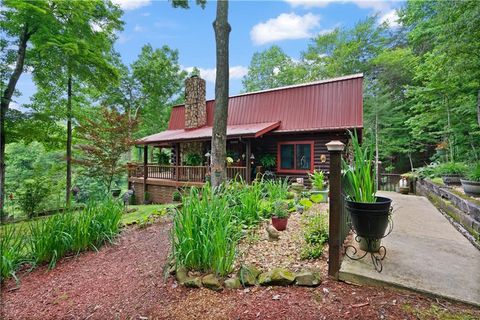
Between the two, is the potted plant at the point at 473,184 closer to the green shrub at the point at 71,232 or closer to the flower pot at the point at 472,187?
the flower pot at the point at 472,187

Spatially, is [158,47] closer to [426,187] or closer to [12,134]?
[12,134]

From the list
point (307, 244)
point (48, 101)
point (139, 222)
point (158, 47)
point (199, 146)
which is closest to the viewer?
point (307, 244)

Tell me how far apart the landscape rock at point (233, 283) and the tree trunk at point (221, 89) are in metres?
3.58

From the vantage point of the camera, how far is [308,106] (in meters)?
10.1

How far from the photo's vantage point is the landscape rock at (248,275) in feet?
7.81

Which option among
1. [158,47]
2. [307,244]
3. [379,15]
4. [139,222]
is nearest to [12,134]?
[139,222]

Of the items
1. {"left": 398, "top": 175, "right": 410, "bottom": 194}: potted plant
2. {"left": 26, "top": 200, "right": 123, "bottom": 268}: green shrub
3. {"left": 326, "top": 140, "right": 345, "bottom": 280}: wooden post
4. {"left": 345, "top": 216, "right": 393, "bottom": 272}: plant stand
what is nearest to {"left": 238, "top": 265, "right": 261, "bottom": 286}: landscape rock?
{"left": 326, "top": 140, "right": 345, "bottom": 280}: wooden post

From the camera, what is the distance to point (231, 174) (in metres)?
10.1

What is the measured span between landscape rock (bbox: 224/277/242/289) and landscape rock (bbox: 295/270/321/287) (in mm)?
571

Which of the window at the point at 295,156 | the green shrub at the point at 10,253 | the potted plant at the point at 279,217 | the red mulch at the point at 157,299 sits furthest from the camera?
the window at the point at 295,156

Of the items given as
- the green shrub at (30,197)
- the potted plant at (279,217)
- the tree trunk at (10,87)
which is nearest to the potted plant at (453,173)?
the potted plant at (279,217)

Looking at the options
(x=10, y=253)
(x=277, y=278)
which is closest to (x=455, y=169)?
(x=277, y=278)

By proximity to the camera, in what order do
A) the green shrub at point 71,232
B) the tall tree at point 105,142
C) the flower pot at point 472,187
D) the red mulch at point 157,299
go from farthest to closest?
the tall tree at point 105,142 → the flower pot at point 472,187 → the green shrub at point 71,232 → the red mulch at point 157,299

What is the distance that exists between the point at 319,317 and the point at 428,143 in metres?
18.7
